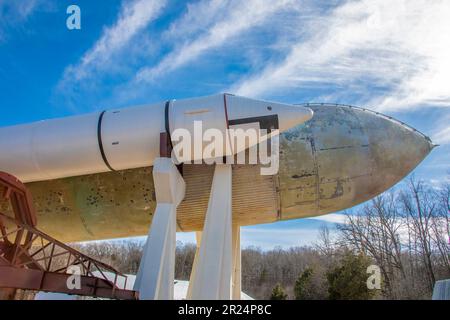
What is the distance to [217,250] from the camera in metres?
4.98

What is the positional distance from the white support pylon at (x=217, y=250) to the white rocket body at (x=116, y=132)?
690 millimetres

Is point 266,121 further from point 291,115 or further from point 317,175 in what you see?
point 317,175

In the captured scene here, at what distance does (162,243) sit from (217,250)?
2.72 ft

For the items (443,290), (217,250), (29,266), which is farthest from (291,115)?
(443,290)

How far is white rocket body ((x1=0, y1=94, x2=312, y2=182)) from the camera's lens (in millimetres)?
5383

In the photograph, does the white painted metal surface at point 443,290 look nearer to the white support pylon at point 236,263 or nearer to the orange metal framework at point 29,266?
the white support pylon at point 236,263

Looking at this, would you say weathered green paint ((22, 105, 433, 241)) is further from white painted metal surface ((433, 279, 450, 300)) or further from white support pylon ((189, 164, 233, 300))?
white painted metal surface ((433, 279, 450, 300))

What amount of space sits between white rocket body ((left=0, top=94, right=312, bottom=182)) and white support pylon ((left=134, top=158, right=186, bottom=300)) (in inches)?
21.3

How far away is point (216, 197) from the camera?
18.0 ft

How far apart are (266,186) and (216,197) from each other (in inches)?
40.0

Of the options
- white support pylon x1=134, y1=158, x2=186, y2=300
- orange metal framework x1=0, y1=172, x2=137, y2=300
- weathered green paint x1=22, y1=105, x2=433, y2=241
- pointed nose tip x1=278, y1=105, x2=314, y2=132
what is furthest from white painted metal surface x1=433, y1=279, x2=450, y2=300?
orange metal framework x1=0, y1=172, x2=137, y2=300
